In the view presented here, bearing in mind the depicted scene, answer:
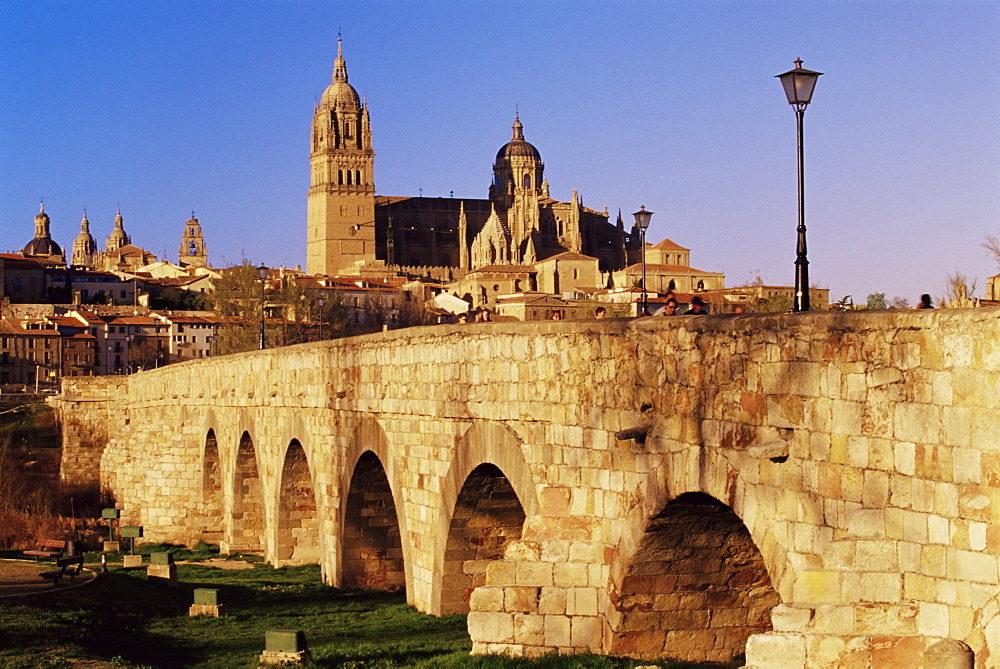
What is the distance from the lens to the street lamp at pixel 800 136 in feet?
32.6

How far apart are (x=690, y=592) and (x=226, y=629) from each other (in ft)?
27.9

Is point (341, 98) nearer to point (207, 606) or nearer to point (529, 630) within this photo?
point (207, 606)

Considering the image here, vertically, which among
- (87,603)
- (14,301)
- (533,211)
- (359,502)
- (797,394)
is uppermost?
(533,211)

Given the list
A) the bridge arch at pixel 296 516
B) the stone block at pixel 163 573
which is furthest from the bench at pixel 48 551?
the bridge arch at pixel 296 516

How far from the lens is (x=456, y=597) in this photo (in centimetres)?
1445

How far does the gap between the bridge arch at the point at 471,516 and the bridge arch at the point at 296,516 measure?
8190mm

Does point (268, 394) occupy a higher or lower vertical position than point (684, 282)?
lower

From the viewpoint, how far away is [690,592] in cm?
1016

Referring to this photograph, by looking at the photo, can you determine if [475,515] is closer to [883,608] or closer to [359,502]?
[359,502]

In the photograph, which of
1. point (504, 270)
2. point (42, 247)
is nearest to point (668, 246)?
point (504, 270)

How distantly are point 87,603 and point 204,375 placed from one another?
1321cm

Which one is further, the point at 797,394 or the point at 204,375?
the point at 204,375

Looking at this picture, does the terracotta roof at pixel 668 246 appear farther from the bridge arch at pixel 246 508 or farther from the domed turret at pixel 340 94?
the bridge arch at pixel 246 508

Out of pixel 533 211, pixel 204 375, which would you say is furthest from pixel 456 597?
pixel 533 211
